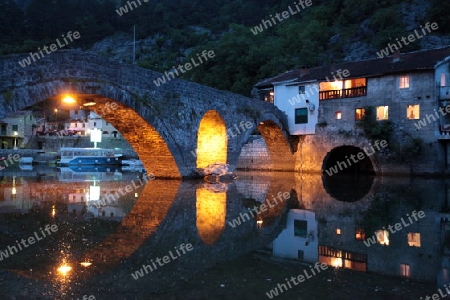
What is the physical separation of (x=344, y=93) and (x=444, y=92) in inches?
242

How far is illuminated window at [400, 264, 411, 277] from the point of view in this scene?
4.46 metres

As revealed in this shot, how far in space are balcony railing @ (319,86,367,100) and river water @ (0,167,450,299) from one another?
17.8 m

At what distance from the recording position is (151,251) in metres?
5.36

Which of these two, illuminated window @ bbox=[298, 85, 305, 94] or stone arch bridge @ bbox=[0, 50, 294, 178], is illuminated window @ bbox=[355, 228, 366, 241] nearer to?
stone arch bridge @ bbox=[0, 50, 294, 178]

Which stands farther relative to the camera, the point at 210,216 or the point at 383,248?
the point at 210,216

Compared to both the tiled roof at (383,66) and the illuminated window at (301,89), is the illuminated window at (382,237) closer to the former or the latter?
the tiled roof at (383,66)

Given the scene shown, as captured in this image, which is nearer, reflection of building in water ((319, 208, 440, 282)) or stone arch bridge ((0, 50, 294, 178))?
reflection of building in water ((319, 208, 440, 282))

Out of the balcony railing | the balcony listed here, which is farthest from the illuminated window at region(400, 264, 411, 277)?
the balcony railing

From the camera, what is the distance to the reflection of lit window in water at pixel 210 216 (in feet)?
21.4

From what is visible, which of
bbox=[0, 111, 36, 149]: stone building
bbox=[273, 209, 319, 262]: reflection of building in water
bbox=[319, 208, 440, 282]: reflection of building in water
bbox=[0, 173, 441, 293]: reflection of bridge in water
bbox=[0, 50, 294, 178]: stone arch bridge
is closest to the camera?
bbox=[0, 173, 441, 293]: reflection of bridge in water

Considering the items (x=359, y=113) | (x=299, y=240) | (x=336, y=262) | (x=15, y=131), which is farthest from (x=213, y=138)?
(x=15, y=131)

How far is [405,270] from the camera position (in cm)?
461

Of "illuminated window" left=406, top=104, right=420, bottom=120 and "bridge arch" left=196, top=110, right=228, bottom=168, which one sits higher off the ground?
"illuminated window" left=406, top=104, right=420, bottom=120

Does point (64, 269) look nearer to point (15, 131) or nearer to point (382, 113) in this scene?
point (382, 113)
